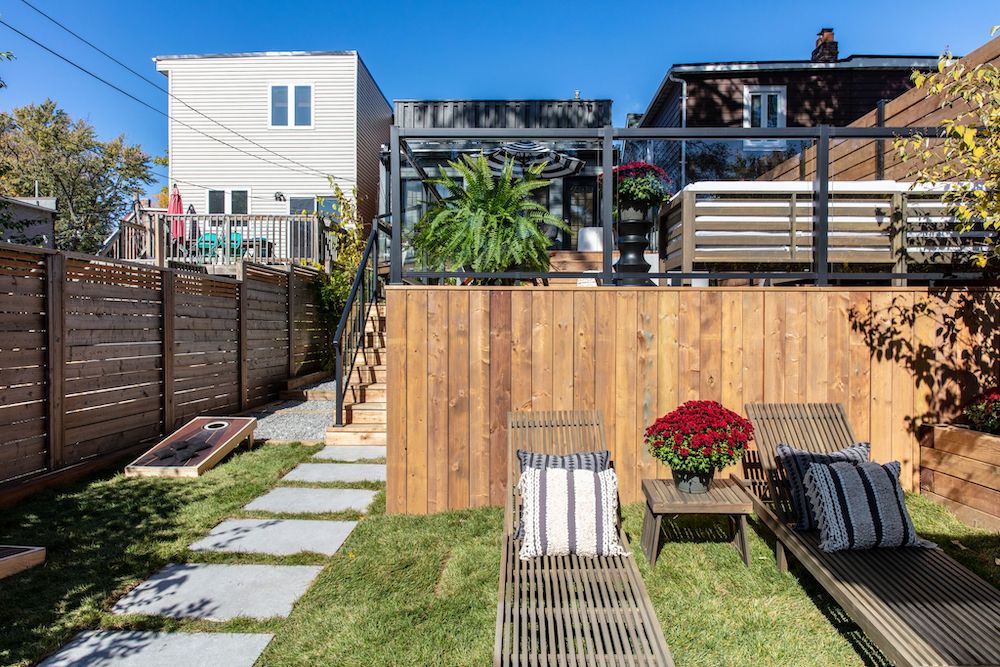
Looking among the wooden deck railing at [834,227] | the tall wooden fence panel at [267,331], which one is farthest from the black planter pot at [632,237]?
the tall wooden fence panel at [267,331]

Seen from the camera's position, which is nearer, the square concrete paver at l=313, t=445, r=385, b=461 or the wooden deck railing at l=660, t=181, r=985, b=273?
the wooden deck railing at l=660, t=181, r=985, b=273

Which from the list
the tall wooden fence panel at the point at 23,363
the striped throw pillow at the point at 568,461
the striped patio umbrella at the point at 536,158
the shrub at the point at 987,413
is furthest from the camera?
the striped patio umbrella at the point at 536,158

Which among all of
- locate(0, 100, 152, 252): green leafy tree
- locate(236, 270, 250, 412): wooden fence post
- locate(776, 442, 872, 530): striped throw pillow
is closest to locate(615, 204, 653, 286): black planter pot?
locate(776, 442, 872, 530): striped throw pillow

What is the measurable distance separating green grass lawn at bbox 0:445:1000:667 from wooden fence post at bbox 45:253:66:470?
0.66 m

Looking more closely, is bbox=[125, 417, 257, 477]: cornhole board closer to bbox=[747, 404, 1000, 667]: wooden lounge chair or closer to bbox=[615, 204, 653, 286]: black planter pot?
bbox=[615, 204, 653, 286]: black planter pot

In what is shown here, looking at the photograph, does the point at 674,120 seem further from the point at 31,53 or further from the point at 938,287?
the point at 31,53

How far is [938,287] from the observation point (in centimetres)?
410

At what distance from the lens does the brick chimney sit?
1303 cm

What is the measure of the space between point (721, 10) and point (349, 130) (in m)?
9.73

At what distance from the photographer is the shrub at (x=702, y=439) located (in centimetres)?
322

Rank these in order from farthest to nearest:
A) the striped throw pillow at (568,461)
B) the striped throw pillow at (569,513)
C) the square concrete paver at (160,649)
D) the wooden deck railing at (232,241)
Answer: the wooden deck railing at (232,241) < the striped throw pillow at (568,461) < the striped throw pillow at (569,513) < the square concrete paver at (160,649)

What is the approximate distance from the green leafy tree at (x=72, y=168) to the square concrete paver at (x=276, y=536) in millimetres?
20395

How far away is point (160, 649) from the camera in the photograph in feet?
8.16

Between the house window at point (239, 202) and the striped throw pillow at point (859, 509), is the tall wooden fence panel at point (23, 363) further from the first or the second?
the house window at point (239, 202)
